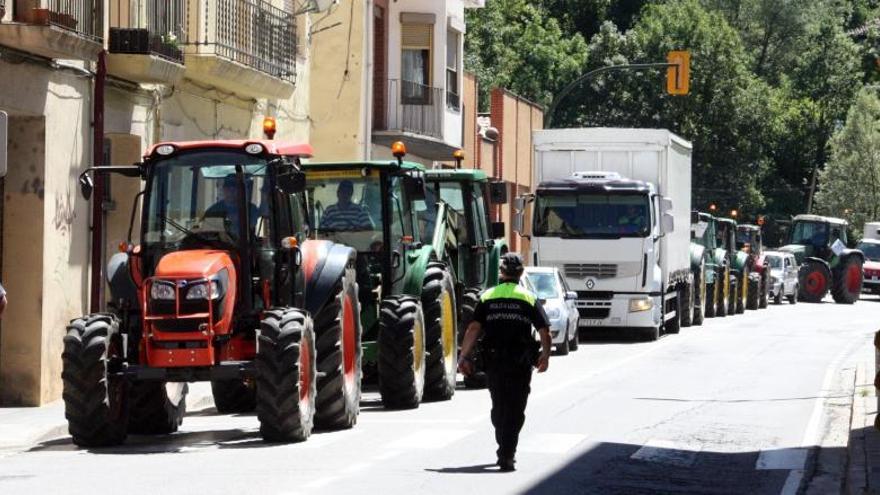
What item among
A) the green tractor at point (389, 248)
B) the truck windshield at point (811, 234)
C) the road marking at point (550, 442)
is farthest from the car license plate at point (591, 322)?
the truck windshield at point (811, 234)

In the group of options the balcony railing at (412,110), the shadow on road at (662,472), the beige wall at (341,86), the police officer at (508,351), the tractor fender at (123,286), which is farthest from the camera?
the balcony railing at (412,110)

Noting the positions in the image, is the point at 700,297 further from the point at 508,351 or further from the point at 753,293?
the point at 508,351

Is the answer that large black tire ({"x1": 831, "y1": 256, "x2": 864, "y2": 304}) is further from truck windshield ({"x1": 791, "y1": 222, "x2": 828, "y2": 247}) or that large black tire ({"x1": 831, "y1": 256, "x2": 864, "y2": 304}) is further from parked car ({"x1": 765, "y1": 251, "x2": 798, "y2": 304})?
truck windshield ({"x1": 791, "y1": 222, "x2": 828, "y2": 247})

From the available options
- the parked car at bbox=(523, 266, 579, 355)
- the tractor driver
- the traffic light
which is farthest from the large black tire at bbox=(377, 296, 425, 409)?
the traffic light

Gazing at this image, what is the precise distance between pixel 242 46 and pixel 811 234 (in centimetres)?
4181

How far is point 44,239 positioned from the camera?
2223 centimetres

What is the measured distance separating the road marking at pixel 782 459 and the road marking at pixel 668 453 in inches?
21.4

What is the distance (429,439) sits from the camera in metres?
16.9

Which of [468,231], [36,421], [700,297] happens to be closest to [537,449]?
[36,421]

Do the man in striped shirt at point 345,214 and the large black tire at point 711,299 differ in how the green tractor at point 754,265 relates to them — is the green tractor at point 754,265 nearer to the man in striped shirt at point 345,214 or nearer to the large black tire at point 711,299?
the large black tire at point 711,299

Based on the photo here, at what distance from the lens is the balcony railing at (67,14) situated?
20.6m

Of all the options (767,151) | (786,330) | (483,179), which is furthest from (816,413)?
(767,151)

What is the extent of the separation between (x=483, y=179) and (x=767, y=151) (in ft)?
235

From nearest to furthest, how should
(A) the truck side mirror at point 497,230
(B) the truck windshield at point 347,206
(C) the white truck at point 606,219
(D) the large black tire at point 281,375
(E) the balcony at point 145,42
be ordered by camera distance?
(D) the large black tire at point 281,375, (B) the truck windshield at point 347,206, (E) the balcony at point 145,42, (A) the truck side mirror at point 497,230, (C) the white truck at point 606,219
